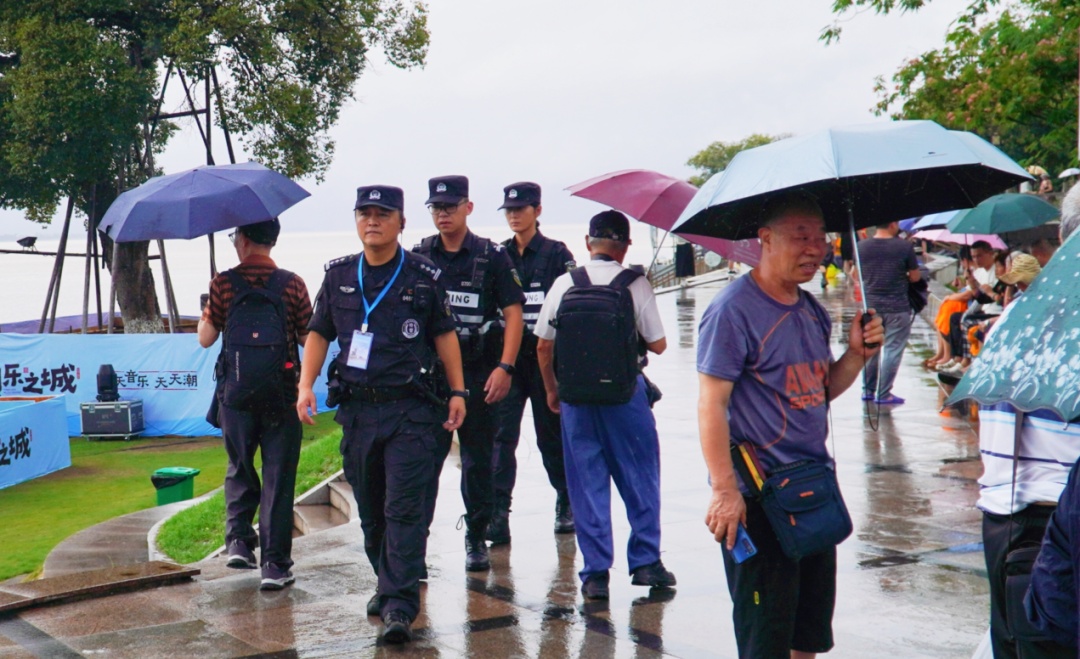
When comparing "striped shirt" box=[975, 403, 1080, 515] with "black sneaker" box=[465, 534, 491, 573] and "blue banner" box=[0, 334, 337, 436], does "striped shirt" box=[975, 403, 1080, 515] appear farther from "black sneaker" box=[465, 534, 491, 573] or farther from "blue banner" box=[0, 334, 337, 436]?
"blue banner" box=[0, 334, 337, 436]

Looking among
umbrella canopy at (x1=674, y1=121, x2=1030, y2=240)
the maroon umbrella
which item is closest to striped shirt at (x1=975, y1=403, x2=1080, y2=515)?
umbrella canopy at (x1=674, y1=121, x2=1030, y2=240)

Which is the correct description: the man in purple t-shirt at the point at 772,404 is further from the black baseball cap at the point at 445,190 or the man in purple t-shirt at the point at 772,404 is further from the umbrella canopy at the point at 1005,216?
the umbrella canopy at the point at 1005,216

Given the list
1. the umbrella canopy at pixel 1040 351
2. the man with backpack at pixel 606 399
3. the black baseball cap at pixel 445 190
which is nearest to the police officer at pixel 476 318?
the black baseball cap at pixel 445 190

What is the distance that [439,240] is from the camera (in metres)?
6.55

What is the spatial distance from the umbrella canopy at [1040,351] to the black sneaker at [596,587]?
3.01 m

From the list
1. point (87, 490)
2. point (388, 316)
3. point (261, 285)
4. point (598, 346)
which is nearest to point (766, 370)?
point (598, 346)

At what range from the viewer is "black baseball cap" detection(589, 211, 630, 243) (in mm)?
5984

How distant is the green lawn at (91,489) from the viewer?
11.6 meters

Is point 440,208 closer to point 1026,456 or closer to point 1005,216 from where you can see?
point 1026,456

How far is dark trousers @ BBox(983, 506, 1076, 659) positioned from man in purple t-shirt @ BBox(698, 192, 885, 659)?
51cm

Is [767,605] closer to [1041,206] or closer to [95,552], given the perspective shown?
[95,552]

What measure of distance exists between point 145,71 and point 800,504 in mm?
23136

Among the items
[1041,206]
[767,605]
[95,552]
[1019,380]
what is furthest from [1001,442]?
[1041,206]

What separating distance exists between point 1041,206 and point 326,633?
789 centimetres
